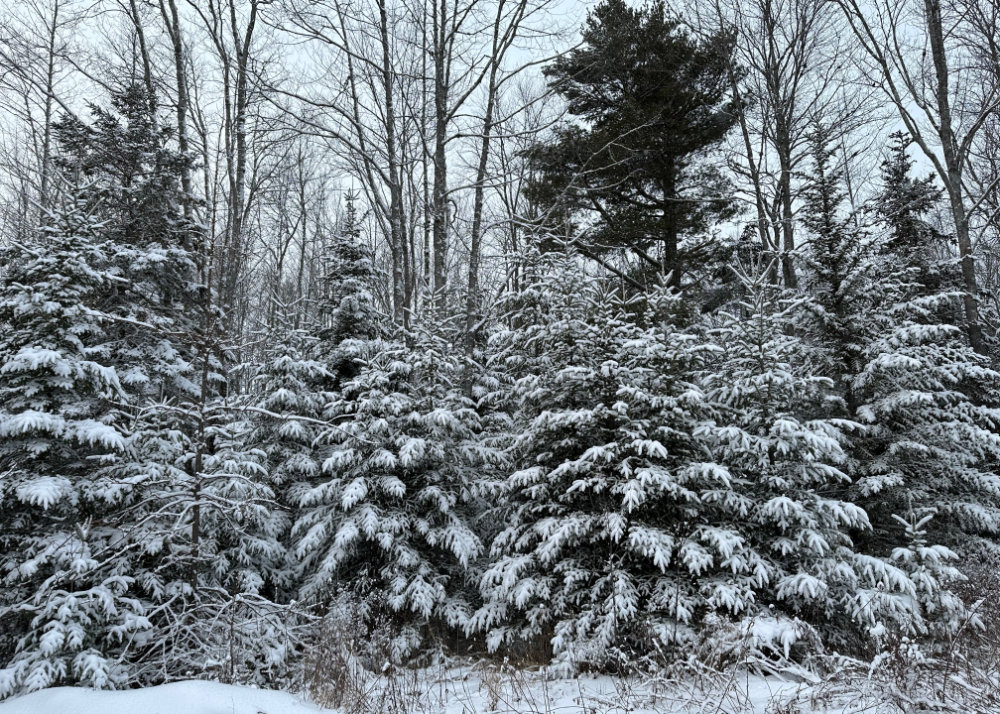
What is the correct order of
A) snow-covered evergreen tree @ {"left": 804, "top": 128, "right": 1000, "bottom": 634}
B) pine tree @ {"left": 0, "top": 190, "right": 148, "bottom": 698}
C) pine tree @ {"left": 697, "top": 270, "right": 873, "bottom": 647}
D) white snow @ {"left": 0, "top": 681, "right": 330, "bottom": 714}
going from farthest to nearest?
snow-covered evergreen tree @ {"left": 804, "top": 128, "right": 1000, "bottom": 634}, pine tree @ {"left": 697, "top": 270, "right": 873, "bottom": 647}, pine tree @ {"left": 0, "top": 190, "right": 148, "bottom": 698}, white snow @ {"left": 0, "top": 681, "right": 330, "bottom": 714}

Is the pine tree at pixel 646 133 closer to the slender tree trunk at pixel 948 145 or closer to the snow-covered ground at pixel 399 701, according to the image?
the slender tree trunk at pixel 948 145

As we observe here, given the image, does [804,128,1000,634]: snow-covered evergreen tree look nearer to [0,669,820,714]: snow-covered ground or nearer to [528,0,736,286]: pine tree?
[0,669,820,714]: snow-covered ground

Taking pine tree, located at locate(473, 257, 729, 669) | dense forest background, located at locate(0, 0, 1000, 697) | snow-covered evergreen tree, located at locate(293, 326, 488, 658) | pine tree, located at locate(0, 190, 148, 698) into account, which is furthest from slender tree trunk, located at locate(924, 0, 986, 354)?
pine tree, located at locate(0, 190, 148, 698)

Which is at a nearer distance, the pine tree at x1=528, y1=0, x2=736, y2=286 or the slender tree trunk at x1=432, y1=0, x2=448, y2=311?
the slender tree trunk at x1=432, y1=0, x2=448, y2=311

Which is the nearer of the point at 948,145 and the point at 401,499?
the point at 401,499

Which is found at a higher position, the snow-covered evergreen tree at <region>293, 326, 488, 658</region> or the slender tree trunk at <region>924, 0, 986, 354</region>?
the slender tree trunk at <region>924, 0, 986, 354</region>

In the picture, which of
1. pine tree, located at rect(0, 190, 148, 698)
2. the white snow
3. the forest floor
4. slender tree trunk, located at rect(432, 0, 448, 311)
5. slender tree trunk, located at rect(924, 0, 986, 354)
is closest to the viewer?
the forest floor

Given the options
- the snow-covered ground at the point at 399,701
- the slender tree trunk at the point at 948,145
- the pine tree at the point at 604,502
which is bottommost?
the snow-covered ground at the point at 399,701

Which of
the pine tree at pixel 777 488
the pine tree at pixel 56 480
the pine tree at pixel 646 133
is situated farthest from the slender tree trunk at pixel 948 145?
the pine tree at pixel 56 480

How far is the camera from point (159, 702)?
3859mm

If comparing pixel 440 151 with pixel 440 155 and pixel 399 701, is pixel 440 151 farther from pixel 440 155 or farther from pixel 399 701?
pixel 399 701

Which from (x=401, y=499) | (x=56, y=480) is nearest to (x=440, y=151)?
(x=401, y=499)

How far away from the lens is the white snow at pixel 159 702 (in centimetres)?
381

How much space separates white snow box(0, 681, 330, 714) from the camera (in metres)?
3.81
